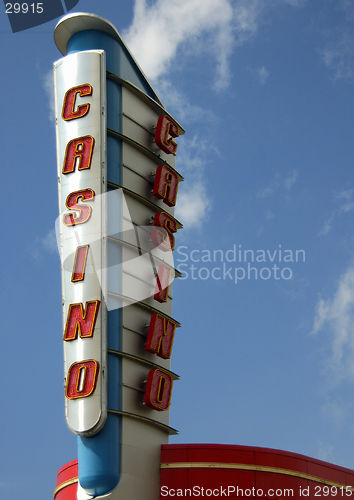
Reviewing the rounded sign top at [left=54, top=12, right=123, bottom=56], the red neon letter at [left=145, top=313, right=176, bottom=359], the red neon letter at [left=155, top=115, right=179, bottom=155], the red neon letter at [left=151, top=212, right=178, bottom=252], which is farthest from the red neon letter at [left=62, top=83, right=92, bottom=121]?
the red neon letter at [left=145, top=313, right=176, bottom=359]

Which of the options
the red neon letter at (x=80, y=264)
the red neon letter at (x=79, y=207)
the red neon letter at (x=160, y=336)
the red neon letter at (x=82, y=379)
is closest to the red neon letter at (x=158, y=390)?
the red neon letter at (x=160, y=336)

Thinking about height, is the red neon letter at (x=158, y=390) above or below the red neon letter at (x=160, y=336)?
below

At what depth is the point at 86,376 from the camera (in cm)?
2984

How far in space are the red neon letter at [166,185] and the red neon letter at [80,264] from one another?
5268mm

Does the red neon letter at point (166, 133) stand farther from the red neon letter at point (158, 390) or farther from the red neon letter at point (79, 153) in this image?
the red neon letter at point (158, 390)

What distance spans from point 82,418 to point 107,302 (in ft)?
17.5

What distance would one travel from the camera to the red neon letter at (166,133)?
35812 mm

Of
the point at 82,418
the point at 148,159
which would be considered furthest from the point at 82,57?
the point at 82,418

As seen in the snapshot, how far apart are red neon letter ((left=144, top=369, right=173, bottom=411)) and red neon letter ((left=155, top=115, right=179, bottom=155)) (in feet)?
39.9

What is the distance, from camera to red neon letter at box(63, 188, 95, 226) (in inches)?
1276

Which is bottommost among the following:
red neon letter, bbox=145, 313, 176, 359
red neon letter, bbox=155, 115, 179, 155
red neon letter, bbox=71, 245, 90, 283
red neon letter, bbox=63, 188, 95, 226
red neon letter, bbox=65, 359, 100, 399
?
red neon letter, bbox=65, 359, 100, 399

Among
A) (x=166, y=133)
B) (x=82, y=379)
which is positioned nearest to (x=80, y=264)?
(x=82, y=379)

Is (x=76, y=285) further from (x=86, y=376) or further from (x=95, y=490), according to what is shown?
(x=95, y=490)

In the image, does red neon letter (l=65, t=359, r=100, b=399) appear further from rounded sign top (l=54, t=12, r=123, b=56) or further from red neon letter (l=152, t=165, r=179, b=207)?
rounded sign top (l=54, t=12, r=123, b=56)
